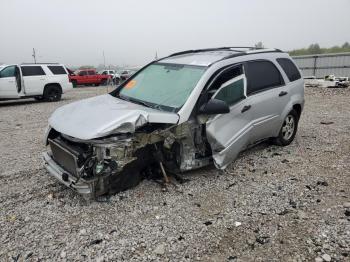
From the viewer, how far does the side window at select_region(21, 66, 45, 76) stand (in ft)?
47.8

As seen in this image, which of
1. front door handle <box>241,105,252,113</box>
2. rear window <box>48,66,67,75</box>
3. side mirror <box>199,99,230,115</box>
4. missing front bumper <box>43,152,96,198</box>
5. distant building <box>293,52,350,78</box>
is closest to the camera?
missing front bumper <box>43,152,96,198</box>

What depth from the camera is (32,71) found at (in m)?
14.9

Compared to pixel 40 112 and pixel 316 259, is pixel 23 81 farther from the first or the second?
pixel 316 259

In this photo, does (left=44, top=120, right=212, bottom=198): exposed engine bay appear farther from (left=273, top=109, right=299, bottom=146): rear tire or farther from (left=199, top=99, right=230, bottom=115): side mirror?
(left=273, top=109, right=299, bottom=146): rear tire

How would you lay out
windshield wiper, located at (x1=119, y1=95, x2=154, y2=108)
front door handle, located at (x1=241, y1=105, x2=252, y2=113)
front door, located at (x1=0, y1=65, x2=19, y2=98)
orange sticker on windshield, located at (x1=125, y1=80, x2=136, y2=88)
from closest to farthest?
windshield wiper, located at (x1=119, y1=95, x2=154, y2=108), front door handle, located at (x1=241, y1=105, x2=252, y2=113), orange sticker on windshield, located at (x1=125, y1=80, x2=136, y2=88), front door, located at (x1=0, y1=65, x2=19, y2=98)

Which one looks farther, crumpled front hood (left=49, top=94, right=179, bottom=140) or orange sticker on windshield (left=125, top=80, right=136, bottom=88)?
orange sticker on windshield (left=125, top=80, right=136, bottom=88)

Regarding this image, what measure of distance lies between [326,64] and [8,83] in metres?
17.1

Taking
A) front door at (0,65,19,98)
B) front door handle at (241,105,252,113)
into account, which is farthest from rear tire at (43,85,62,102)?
front door handle at (241,105,252,113)

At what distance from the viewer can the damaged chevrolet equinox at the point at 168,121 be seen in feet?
12.2

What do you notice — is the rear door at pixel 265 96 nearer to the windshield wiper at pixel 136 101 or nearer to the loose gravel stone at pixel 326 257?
the windshield wiper at pixel 136 101

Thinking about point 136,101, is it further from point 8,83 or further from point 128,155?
point 8,83

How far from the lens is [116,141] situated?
3.71 metres

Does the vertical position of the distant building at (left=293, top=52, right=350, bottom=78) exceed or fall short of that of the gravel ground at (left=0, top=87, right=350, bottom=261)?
it exceeds it

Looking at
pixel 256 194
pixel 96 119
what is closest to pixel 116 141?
pixel 96 119
